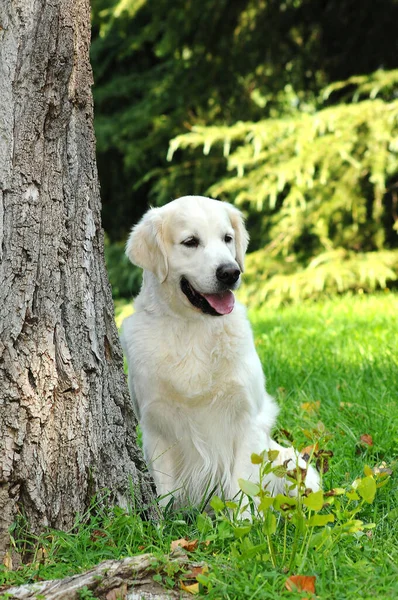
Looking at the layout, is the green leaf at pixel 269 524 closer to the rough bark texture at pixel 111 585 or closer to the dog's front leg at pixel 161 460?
the rough bark texture at pixel 111 585

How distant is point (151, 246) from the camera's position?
3535mm

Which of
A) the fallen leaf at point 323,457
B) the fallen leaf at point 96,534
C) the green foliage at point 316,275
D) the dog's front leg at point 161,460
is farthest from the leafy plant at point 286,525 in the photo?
the green foliage at point 316,275

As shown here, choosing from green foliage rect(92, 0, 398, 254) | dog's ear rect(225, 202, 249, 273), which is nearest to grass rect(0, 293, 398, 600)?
dog's ear rect(225, 202, 249, 273)

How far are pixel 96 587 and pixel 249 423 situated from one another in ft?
4.07

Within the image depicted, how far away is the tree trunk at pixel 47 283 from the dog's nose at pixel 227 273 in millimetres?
708

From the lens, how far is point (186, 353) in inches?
130

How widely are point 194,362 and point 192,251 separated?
1.71 feet

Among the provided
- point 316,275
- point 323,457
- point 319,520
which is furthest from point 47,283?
point 316,275

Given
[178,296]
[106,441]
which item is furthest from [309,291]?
[106,441]

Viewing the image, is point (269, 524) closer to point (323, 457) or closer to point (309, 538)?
point (309, 538)

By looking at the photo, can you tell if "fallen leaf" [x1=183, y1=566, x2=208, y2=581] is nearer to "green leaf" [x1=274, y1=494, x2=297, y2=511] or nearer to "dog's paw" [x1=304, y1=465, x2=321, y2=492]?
"green leaf" [x1=274, y1=494, x2=297, y2=511]

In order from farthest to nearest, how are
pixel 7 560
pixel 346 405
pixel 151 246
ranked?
pixel 346 405
pixel 151 246
pixel 7 560

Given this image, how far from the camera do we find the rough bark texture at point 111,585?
7.38 feet

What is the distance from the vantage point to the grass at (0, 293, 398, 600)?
2.28 m
